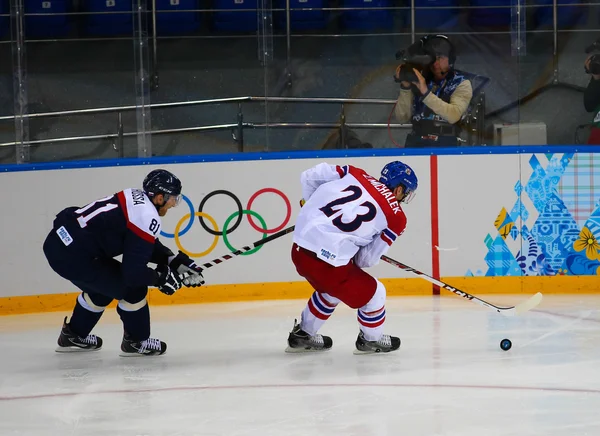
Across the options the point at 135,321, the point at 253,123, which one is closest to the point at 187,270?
the point at 135,321

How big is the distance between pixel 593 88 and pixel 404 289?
1.85 m

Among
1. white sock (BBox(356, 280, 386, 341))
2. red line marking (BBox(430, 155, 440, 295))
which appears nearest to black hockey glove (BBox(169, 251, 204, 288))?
white sock (BBox(356, 280, 386, 341))

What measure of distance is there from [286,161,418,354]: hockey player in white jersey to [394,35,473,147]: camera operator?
84.1 inches

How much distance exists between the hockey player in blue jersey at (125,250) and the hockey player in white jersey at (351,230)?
1.94ft

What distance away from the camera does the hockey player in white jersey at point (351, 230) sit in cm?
484

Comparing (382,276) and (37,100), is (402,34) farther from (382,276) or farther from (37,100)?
(37,100)

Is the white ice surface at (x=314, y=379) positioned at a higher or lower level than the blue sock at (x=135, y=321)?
lower

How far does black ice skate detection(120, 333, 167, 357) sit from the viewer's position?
5.21m

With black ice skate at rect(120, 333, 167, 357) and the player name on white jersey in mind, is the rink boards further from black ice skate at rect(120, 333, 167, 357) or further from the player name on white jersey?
the player name on white jersey

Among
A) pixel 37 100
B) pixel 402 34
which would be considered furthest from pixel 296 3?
pixel 37 100

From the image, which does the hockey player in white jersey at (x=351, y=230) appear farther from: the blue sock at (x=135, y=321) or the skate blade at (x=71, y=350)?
the skate blade at (x=71, y=350)

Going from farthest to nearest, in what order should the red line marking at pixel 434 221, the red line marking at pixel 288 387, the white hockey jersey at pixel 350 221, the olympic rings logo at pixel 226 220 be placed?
the red line marking at pixel 434 221 < the olympic rings logo at pixel 226 220 < the white hockey jersey at pixel 350 221 < the red line marking at pixel 288 387

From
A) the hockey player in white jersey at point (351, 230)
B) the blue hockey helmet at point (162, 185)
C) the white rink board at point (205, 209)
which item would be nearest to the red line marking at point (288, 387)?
the hockey player in white jersey at point (351, 230)

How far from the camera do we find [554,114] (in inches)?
279
